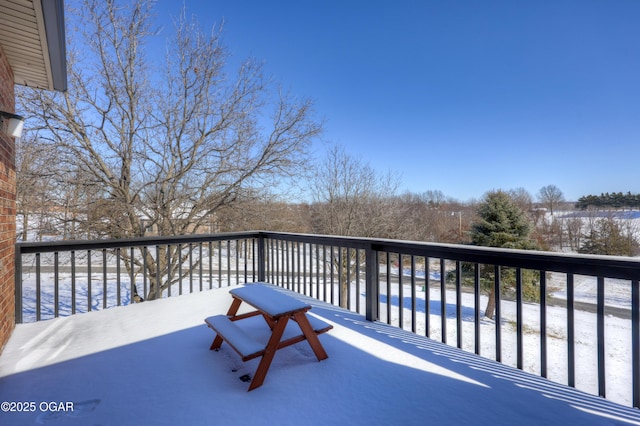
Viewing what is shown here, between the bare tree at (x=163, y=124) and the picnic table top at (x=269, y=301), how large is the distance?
410cm

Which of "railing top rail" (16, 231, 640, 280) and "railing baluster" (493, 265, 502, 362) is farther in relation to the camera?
"railing baluster" (493, 265, 502, 362)

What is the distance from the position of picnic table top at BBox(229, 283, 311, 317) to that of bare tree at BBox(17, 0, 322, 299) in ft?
13.5

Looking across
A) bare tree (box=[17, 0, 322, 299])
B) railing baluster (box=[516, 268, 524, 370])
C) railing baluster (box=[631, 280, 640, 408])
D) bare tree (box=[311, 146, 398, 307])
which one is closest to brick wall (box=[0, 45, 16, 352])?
bare tree (box=[17, 0, 322, 299])

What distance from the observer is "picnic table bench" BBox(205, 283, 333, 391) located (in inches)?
69.7

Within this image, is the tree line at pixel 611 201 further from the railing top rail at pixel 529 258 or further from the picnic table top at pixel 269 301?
the picnic table top at pixel 269 301

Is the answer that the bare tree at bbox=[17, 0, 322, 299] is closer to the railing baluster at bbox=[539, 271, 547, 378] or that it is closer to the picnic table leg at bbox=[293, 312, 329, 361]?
the picnic table leg at bbox=[293, 312, 329, 361]

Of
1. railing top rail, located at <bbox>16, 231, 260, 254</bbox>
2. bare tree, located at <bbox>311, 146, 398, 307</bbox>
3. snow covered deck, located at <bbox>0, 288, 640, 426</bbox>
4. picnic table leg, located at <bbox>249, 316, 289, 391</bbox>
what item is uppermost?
bare tree, located at <bbox>311, 146, 398, 307</bbox>

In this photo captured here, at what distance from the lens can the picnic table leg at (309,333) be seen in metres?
1.95

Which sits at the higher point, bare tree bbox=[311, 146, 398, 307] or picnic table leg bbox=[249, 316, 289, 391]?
bare tree bbox=[311, 146, 398, 307]

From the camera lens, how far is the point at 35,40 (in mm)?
2301

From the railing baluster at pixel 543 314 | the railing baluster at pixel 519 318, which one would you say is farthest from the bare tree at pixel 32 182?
the railing baluster at pixel 543 314

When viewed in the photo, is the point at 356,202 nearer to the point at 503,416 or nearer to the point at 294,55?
the point at 294,55

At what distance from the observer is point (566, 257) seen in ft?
5.79

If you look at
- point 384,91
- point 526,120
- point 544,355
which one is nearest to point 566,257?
point 544,355
